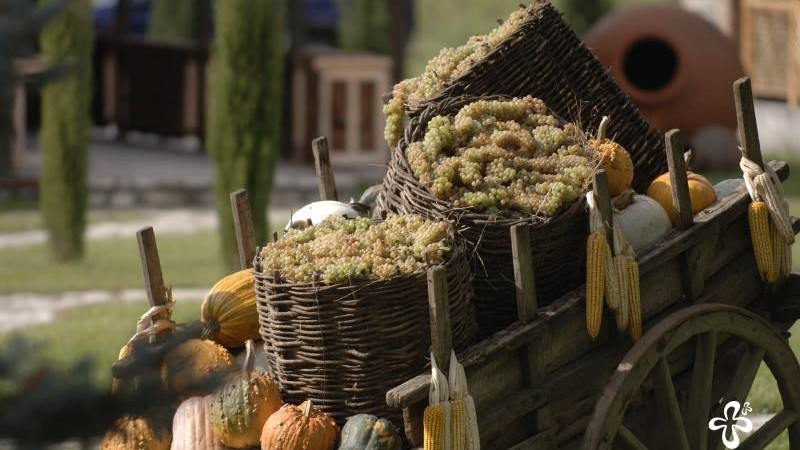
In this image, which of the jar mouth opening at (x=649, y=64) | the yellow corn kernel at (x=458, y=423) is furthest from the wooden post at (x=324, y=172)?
the jar mouth opening at (x=649, y=64)

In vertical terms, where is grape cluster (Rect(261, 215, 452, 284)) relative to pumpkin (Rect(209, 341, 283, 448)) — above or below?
above

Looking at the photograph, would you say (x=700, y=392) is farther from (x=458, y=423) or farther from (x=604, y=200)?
(x=458, y=423)

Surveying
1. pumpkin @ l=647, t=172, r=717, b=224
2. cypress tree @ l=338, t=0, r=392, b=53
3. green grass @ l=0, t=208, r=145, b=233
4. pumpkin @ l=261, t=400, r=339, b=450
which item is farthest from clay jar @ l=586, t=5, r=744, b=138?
pumpkin @ l=261, t=400, r=339, b=450

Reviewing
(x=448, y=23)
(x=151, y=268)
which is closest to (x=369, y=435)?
(x=151, y=268)

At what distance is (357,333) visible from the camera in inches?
124

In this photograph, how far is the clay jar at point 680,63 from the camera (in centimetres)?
1309

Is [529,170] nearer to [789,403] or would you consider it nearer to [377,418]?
[377,418]

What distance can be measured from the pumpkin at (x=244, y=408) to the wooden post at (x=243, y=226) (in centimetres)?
78

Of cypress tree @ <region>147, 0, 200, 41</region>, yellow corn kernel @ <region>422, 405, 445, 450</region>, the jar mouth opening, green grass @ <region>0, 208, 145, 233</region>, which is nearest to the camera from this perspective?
yellow corn kernel @ <region>422, 405, 445, 450</region>

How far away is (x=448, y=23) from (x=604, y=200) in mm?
20416

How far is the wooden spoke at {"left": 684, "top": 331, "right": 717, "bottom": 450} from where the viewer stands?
3605 mm

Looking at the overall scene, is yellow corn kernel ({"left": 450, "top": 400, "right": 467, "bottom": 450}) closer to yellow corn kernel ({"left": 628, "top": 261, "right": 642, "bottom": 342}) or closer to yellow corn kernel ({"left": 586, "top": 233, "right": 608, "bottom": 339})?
yellow corn kernel ({"left": 586, "top": 233, "right": 608, "bottom": 339})

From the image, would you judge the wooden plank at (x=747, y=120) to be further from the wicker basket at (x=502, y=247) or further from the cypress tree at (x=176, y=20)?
Result: the cypress tree at (x=176, y=20)

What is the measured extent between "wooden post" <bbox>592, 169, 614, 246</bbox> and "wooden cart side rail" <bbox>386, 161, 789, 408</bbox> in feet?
0.40
